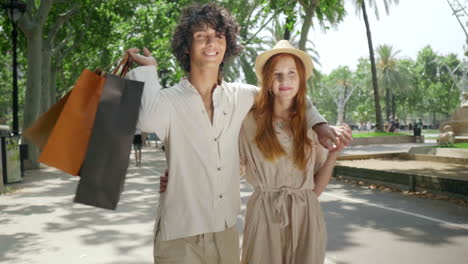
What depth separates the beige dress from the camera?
8.89 feet

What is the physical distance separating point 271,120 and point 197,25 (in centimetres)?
73

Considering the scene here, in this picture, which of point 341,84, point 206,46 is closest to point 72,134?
point 206,46

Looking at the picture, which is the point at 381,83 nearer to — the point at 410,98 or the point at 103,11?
the point at 410,98

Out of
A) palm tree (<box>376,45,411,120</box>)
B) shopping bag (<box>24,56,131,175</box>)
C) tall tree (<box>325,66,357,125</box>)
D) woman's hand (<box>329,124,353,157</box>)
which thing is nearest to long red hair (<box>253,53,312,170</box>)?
woman's hand (<box>329,124,353,157</box>)

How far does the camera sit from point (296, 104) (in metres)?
2.89

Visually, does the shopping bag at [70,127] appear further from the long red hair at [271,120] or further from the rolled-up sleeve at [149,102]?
the long red hair at [271,120]

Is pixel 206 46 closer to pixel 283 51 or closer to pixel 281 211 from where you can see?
pixel 283 51

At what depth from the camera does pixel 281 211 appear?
2721 millimetres

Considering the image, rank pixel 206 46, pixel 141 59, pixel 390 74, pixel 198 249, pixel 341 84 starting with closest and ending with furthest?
1. pixel 141 59
2. pixel 198 249
3. pixel 206 46
4. pixel 390 74
5. pixel 341 84

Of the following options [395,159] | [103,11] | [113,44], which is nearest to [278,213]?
[395,159]

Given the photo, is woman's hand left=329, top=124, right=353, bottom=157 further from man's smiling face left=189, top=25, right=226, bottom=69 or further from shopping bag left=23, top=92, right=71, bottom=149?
shopping bag left=23, top=92, right=71, bottom=149

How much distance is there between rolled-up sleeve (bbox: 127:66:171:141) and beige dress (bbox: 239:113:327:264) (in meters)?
0.67

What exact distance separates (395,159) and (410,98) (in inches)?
2328

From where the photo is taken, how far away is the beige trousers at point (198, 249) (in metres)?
2.38
